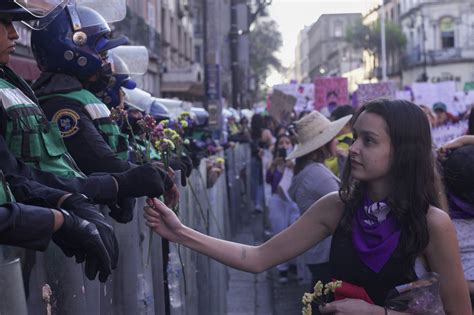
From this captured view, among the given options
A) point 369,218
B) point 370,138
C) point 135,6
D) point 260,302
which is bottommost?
point 260,302

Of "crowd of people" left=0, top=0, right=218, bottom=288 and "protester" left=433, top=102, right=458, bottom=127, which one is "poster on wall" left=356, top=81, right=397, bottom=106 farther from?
"crowd of people" left=0, top=0, right=218, bottom=288

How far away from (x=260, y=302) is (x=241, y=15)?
18.6m

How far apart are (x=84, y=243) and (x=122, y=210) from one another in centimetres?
122

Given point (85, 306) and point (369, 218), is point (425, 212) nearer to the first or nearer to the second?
point (369, 218)

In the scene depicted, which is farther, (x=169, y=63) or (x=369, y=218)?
(x=169, y=63)

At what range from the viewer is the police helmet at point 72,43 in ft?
14.4

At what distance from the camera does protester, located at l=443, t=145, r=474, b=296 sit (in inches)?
171

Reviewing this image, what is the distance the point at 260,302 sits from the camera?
30.1 feet

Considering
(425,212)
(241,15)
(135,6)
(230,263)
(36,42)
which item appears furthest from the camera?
(241,15)

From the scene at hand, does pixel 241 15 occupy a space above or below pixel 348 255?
above

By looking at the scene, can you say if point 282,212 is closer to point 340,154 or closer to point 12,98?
point 340,154

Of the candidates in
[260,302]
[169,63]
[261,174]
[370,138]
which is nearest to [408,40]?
[169,63]

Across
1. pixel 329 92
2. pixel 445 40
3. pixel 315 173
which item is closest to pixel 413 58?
pixel 445 40

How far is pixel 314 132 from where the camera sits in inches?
288
